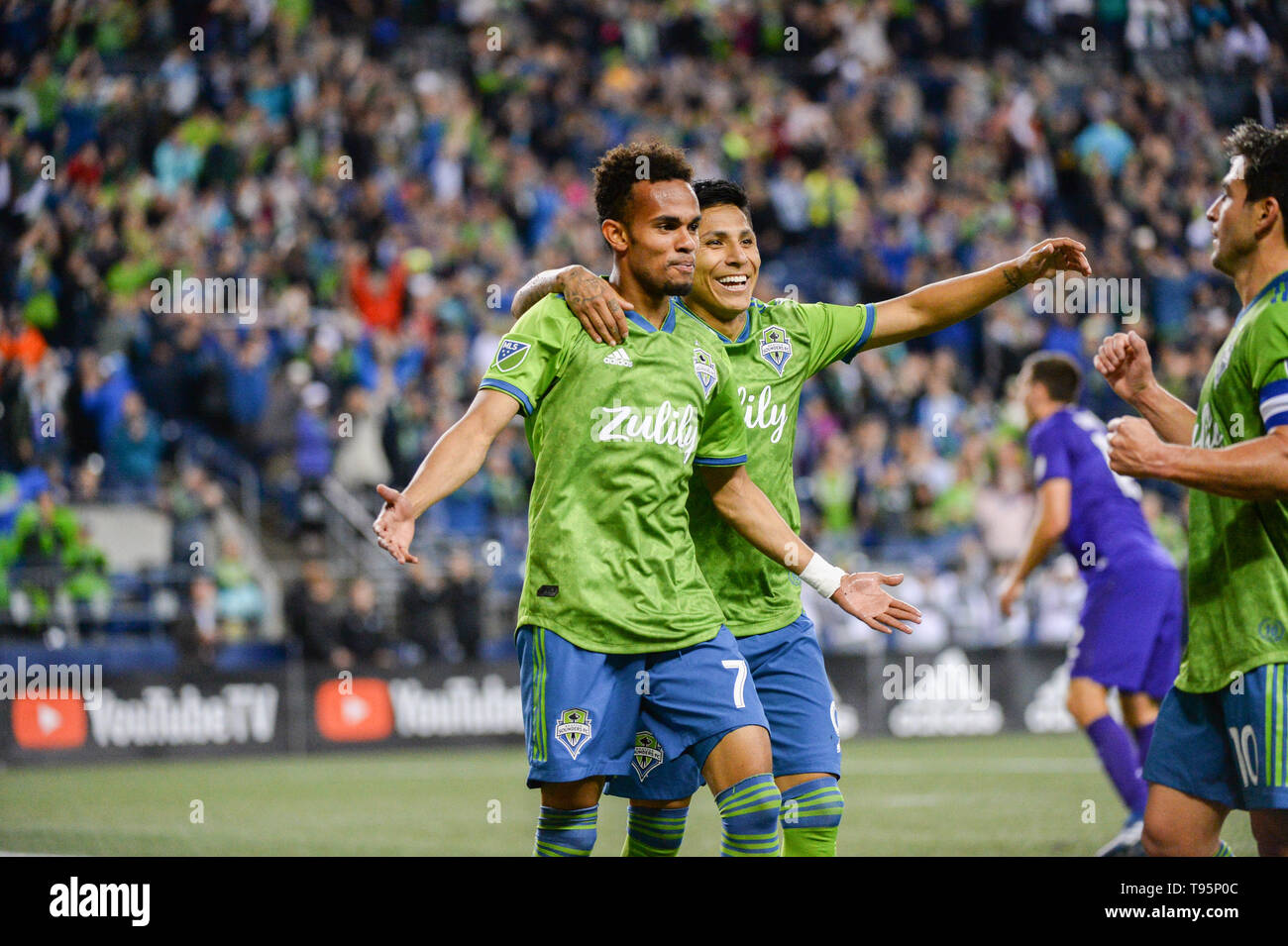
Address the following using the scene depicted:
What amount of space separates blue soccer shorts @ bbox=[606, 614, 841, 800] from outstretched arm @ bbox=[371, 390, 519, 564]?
119cm

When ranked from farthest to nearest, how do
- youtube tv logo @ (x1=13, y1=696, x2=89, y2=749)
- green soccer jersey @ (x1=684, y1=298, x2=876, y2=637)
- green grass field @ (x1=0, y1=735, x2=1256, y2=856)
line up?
1. youtube tv logo @ (x1=13, y1=696, x2=89, y2=749)
2. green grass field @ (x1=0, y1=735, x2=1256, y2=856)
3. green soccer jersey @ (x1=684, y1=298, x2=876, y2=637)

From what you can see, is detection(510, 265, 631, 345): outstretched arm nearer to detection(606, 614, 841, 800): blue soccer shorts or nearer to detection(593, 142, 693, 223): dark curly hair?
detection(593, 142, 693, 223): dark curly hair

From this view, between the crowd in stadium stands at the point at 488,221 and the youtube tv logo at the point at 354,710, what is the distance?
0.35 metres

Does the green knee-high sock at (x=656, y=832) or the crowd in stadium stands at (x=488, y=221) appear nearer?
the green knee-high sock at (x=656, y=832)

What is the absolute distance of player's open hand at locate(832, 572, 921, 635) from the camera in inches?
195

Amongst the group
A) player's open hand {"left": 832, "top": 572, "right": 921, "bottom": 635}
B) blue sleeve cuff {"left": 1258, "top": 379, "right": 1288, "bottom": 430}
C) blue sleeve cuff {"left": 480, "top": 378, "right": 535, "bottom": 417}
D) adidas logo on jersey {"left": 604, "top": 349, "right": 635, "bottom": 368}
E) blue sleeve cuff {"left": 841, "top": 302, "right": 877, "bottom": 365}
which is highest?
blue sleeve cuff {"left": 841, "top": 302, "right": 877, "bottom": 365}

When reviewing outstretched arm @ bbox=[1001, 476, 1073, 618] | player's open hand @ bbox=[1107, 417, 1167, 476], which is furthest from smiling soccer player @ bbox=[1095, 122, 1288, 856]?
outstretched arm @ bbox=[1001, 476, 1073, 618]

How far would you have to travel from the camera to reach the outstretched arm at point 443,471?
420cm

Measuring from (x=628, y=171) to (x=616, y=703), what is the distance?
5.67ft

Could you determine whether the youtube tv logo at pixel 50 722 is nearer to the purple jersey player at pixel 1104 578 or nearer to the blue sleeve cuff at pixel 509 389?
the purple jersey player at pixel 1104 578

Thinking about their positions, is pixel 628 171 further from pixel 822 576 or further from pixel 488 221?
pixel 488 221

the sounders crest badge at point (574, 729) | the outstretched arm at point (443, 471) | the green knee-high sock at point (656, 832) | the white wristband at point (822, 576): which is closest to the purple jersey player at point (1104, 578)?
the white wristband at point (822, 576)

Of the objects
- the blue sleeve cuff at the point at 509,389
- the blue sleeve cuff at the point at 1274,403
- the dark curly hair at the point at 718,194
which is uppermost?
the dark curly hair at the point at 718,194

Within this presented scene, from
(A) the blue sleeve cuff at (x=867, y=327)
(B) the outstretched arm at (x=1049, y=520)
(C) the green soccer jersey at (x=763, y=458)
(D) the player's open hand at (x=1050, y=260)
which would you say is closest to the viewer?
(C) the green soccer jersey at (x=763, y=458)
